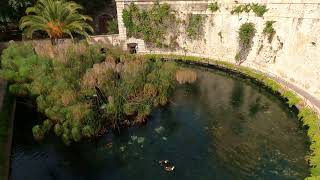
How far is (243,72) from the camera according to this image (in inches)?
1314

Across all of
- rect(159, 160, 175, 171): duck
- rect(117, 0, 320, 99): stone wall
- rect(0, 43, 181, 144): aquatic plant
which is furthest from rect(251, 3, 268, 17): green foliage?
rect(159, 160, 175, 171): duck

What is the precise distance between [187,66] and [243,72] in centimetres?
680

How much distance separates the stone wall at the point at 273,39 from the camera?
26344mm

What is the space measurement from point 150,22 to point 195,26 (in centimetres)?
557

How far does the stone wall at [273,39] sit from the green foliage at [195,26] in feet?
1.56

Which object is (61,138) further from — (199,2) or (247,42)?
(199,2)

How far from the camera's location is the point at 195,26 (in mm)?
39500

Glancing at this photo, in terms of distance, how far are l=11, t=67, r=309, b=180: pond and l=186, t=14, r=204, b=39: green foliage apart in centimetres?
1438

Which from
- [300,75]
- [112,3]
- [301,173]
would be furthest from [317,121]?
[112,3]

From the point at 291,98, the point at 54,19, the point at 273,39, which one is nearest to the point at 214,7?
the point at 273,39

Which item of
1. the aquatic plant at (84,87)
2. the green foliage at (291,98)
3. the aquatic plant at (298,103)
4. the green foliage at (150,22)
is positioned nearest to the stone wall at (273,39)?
the green foliage at (150,22)

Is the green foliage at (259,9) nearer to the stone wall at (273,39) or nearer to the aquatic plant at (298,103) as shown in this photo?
the stone wall at (273,39)

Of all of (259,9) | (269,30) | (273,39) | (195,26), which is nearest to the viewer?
(269,30)

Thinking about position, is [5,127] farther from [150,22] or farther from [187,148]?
[150,22]
